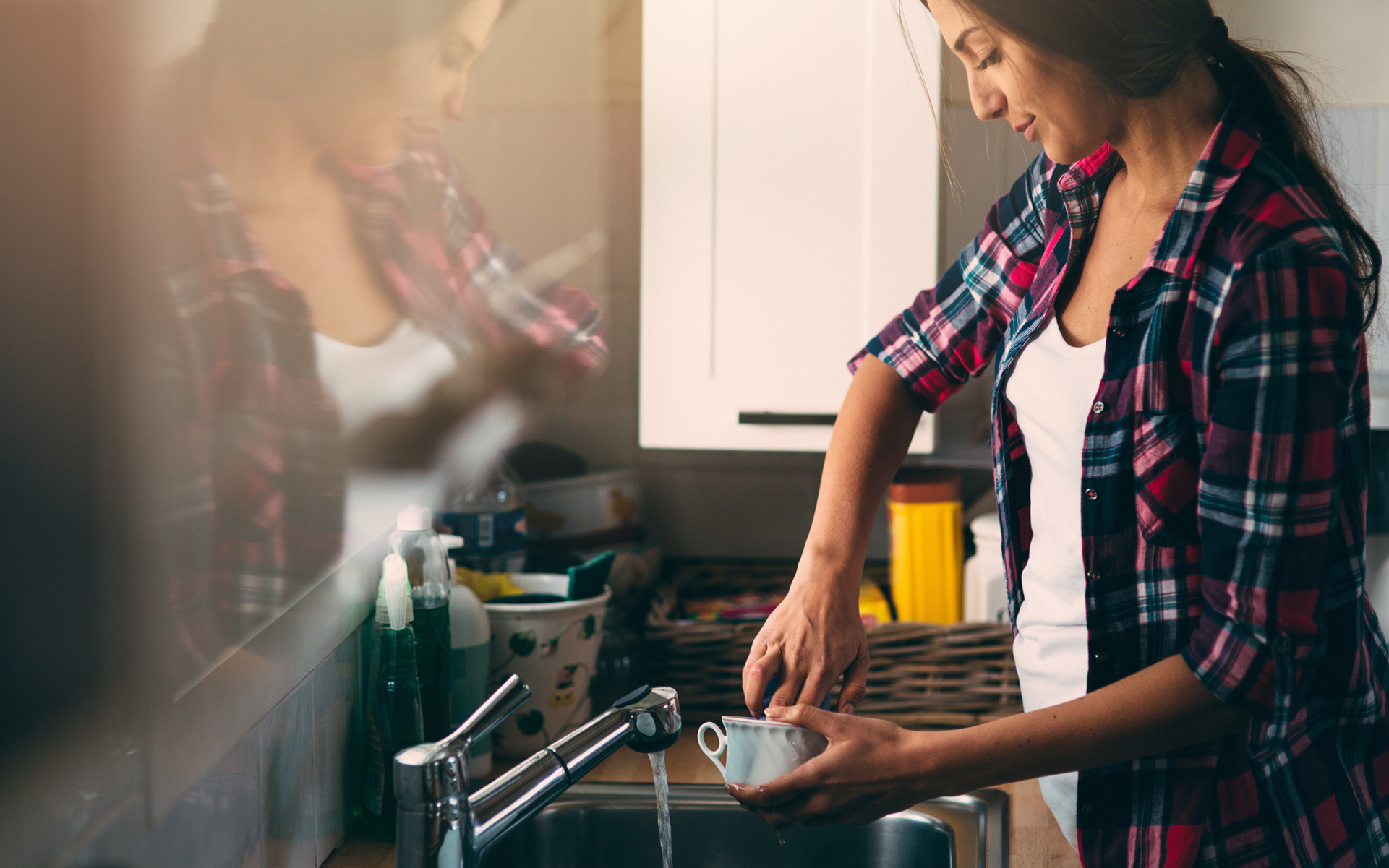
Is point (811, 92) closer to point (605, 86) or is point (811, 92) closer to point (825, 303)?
point (825, 303)

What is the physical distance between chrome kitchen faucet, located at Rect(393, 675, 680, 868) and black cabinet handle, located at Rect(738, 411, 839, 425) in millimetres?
700

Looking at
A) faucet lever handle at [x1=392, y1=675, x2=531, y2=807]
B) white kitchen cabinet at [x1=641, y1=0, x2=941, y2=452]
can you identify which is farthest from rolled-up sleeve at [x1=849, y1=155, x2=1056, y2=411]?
faucet lever handle at [x1=392, y1=675, x2=531, y2=807]

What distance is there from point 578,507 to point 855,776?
0.97 meters

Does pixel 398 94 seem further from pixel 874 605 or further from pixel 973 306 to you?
pixel 874 605

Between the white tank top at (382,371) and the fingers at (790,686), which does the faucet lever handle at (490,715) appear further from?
the white tank top at (382,371)

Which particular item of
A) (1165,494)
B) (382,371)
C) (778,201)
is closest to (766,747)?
(1165,494)

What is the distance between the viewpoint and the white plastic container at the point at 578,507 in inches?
64.6

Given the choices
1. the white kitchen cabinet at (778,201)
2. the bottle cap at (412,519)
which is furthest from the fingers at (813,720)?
the white kitchen cabinet at (778,201)

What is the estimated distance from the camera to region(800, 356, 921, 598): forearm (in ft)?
3.18

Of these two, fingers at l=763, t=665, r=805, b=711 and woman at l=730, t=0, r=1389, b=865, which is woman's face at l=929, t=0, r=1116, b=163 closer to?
woman at l=730, t=0, r=1389, b=865

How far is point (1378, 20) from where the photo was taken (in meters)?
1.60

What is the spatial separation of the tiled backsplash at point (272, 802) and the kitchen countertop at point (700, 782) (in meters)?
0.03

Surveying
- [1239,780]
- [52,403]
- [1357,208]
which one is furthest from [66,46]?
[1357,208]

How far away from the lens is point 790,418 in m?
1.45
